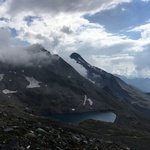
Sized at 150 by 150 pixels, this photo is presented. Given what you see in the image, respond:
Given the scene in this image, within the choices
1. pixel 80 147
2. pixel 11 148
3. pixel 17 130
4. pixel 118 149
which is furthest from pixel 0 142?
pixel 118 149

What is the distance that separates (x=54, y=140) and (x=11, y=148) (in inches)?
265

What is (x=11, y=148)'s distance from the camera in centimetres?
2250

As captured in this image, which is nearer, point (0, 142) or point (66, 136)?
point (0, 142)

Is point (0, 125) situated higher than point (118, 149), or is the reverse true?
point (0, 125)

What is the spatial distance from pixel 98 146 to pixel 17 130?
1004 cm

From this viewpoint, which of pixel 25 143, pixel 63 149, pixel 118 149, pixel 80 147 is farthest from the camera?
pixel 118 149

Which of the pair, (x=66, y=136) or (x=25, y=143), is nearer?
(x=25, y=143)

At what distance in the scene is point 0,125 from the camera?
93.3 ft

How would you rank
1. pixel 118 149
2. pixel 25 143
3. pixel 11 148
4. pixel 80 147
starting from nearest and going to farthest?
1. pixel 11 148
2. pixel 25 143
3. pixel 80 147
4. pixel 118 149

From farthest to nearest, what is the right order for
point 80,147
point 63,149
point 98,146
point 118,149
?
point 118,149
point 98,146
point 80,147
point 63,149

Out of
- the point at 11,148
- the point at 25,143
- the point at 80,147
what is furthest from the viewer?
the point at 80,147

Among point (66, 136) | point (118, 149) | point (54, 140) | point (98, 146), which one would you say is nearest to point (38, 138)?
point (54, 140)

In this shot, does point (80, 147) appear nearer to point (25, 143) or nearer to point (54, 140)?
point (54, 140)

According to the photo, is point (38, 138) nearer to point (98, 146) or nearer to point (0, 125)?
point (0, 125)
